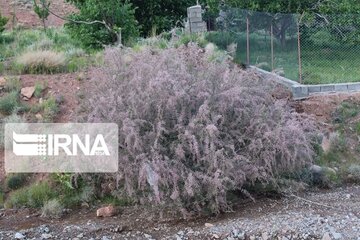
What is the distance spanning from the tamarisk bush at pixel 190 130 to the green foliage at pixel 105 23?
3.80 metres

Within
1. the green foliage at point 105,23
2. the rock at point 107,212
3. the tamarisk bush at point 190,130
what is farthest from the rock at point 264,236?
the green foliage at point 105,23

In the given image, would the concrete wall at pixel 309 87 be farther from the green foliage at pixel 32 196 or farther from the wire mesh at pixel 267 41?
the green foliage at pixel 32 196

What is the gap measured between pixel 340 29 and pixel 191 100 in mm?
6840

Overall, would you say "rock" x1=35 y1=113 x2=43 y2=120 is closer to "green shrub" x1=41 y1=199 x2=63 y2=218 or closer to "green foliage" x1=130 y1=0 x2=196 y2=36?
"green shrub" x1=41 y1=199 x2=63 y2=218

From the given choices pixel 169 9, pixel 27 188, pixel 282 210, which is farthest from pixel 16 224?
pixel 169 9

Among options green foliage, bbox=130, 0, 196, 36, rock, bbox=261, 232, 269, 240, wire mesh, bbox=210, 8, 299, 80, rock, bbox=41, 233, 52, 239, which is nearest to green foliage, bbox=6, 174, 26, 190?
rock, bbox=41, 233, 52, 239

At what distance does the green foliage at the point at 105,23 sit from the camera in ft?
35.7

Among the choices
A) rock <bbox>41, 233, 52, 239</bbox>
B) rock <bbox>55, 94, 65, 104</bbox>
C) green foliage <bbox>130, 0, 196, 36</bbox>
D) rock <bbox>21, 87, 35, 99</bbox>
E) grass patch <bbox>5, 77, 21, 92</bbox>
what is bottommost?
rock <bbox>41, 233, 52, 239</bbox>

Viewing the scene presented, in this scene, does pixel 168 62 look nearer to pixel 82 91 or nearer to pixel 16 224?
pixel 82 91

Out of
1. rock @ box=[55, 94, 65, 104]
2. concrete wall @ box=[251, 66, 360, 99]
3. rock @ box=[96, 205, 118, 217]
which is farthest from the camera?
concrete wall @ box=[251, 66, 360, 99]

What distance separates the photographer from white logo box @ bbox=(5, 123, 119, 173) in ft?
21.2

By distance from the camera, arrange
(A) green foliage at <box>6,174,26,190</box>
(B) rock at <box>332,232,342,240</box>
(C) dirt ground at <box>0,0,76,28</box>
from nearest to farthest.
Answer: (B) rock at <box>332,232,342,240</box>
(A) green foliage at <box>6,174,26,190</box>
(C) dirt ground at <box>0,0,76,28</box>

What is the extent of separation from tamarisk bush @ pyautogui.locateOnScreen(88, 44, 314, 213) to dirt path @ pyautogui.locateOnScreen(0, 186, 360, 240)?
244 millimetres

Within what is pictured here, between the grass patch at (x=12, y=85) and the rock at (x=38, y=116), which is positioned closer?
the rock at (x=38, y=116)
